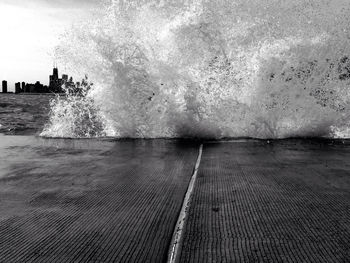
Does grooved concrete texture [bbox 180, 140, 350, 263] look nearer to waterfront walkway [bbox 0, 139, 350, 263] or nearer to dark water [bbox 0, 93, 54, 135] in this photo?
waterfront walkway [bbox 0, 139, 350, 263]

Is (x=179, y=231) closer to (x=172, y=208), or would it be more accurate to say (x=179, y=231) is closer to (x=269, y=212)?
(x=172, y=208)

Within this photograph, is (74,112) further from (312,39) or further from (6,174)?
(312,39)

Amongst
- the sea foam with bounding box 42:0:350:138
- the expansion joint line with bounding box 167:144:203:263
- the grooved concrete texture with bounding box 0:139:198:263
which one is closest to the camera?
the expansion joint line with bounding box 167:144:203:263

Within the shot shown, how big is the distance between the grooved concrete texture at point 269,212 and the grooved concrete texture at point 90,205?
23 centimetres

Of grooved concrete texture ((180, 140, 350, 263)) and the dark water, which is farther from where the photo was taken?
the dark water

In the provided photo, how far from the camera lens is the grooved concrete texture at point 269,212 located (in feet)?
6.75

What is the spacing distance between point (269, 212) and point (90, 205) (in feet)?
4.53

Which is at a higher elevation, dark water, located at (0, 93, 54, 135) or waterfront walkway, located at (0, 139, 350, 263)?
waterfront walkway, located at (0, 139, 350, 263)

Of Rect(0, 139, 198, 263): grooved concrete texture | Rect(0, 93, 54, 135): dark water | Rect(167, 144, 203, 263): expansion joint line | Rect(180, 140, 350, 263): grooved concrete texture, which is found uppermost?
Rect(180, 140, 350, 263): grooved concrete texture

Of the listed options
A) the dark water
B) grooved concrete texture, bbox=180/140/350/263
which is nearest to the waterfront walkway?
grooved concrete texture, bbox=180/140/350/263

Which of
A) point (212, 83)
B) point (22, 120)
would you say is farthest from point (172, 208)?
point (22, 120)

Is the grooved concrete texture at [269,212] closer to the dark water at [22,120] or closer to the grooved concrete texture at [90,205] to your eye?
the grooved concrete texture at [90,205]

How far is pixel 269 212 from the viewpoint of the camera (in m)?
2.75

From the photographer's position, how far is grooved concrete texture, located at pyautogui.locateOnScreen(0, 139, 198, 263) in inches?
83.5
